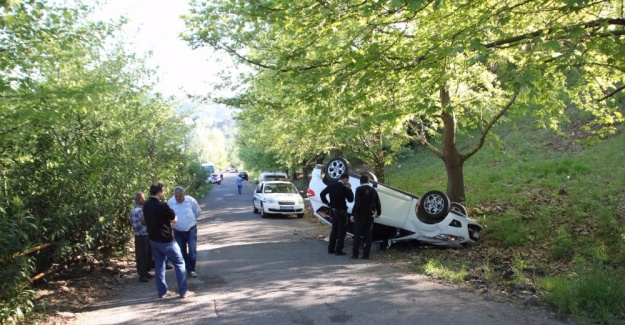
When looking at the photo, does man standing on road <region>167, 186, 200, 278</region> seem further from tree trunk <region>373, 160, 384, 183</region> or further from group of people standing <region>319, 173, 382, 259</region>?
tree trunk <region>373, 160, 384, 183</region>

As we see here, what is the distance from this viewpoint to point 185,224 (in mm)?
8359

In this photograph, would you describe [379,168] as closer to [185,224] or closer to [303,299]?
[185,224]

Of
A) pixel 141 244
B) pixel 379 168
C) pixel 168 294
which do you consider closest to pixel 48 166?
pixel 141 244

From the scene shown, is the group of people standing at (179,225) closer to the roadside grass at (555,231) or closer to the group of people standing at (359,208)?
the group of people standing at (359,208)

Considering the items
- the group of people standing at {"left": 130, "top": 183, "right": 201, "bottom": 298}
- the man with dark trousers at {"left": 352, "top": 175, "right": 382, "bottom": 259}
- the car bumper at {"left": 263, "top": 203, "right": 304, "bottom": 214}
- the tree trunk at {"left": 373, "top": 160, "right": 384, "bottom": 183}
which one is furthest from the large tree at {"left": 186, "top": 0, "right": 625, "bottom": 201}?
the car bumper at {"left": 263, "top": 203, "right": 304, "bottom": 214}

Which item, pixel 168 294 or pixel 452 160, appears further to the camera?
pixel 452 160

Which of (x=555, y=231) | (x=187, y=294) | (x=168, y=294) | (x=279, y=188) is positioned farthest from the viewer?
(x=279, y=188)

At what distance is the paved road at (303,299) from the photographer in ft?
18.8

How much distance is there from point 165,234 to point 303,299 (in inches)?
89.6

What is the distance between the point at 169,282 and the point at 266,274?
1.65 m

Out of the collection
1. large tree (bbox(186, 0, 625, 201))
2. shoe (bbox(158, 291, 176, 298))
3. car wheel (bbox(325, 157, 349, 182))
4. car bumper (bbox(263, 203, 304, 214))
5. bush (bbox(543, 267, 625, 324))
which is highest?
large tree (bbox(186, 0, 625, 201))

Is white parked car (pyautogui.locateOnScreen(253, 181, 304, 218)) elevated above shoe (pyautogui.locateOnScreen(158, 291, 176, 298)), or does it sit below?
above

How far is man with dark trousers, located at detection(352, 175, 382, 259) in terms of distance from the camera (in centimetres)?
973

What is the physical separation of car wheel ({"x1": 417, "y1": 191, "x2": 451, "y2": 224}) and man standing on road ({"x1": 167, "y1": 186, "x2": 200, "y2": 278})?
4.77 metres
